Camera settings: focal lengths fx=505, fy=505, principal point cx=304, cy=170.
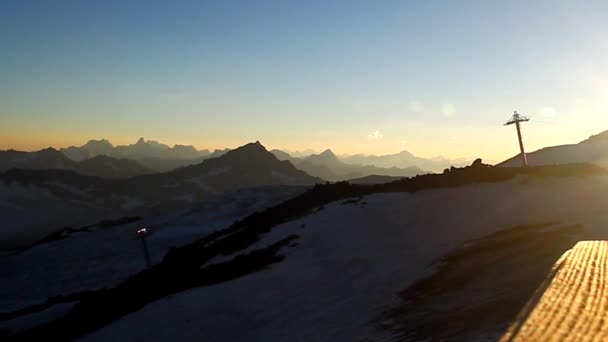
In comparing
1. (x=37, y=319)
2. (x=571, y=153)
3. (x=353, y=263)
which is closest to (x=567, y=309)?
(x=353, y=263)

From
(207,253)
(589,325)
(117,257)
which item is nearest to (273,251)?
(207,253)

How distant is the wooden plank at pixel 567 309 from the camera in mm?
2975

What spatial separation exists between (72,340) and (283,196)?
145 meters

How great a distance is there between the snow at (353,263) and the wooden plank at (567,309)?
19.4ft

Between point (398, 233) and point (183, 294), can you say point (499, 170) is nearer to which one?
point (398, 233)

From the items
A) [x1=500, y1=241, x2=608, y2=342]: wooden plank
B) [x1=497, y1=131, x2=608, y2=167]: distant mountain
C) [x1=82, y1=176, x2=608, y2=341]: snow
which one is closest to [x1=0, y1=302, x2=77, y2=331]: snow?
[x1=82, y1=176, x2=608, y2=341]: snow

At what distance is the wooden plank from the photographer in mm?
2975

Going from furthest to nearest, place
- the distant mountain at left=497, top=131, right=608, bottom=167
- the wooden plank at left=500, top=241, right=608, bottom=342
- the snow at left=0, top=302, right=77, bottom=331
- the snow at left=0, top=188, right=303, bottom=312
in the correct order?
the distant mountain at left=497, top=131, right=608, bottom=167, the snow at left=0, top=188, right=303, bottom=312, the snow at left=0, top=302, right=77, bottom=331, the wooden plank at left=500, top=241, right=608, bottom=342

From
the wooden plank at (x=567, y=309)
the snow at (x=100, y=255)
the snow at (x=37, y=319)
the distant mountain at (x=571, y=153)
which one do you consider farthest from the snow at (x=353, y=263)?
the distant mountain at (x=571, y=153)

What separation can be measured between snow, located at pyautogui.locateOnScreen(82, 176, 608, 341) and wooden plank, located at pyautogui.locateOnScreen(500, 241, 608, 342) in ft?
19.4

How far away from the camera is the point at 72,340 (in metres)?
26.2

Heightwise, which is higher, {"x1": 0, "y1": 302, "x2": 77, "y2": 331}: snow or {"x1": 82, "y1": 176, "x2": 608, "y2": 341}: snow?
{"x1": 82, "y1": 176, "x2": 608, "y2": 341}: snow

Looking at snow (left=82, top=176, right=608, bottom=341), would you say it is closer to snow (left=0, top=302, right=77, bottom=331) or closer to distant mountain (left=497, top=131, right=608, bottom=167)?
snow (left=0, top=302, right=77, bottom=331)

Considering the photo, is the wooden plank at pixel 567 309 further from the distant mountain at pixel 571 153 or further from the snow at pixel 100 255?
the distant mountain at pixel 571 153
